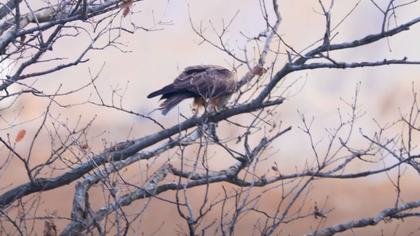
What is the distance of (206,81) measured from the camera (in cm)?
729

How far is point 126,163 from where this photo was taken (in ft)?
22.7

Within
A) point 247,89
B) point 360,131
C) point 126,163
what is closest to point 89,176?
point 126,163

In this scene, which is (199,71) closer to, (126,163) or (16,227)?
(126,163)

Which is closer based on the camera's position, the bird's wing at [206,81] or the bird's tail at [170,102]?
the bird's tail at [170,102]

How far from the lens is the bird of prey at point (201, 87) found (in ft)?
22.6

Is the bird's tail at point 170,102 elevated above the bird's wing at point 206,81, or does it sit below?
below

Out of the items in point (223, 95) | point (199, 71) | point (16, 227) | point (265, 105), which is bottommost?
point (16, 227)

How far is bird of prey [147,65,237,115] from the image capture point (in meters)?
6.89

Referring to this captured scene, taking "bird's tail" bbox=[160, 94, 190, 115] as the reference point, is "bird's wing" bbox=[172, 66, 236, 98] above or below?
above

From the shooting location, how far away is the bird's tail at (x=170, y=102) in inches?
268

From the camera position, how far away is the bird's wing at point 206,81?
22.9 ft

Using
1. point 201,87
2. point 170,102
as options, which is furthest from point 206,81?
point 170,102

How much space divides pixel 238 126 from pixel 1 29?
6.91 ft

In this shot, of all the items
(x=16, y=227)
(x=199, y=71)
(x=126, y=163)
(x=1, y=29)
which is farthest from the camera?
(x=199, y=71)
